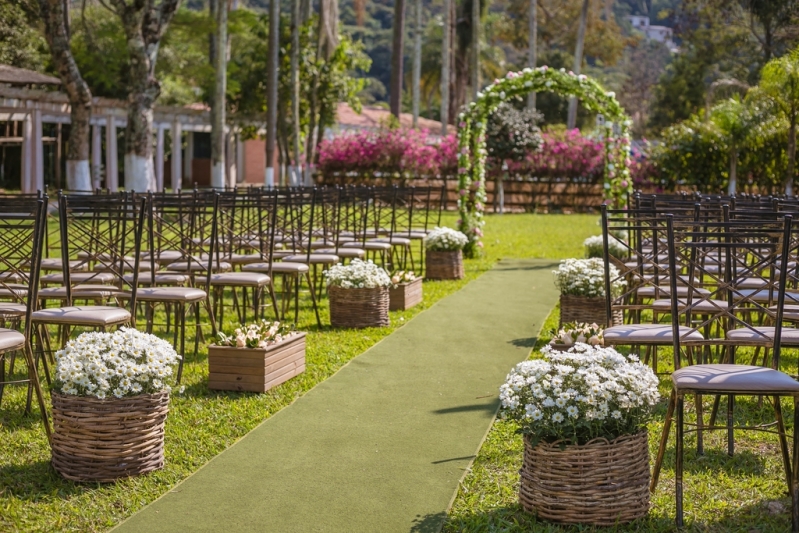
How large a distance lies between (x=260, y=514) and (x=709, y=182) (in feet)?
79.1

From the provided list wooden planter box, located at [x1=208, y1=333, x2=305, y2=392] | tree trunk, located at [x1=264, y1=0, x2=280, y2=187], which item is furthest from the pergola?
wooden planter box, located at [x1=208, y1=333, x2=305, y2=392]

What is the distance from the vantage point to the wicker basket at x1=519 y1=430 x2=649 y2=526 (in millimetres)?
3996

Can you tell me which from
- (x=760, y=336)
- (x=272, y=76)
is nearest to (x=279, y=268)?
(x=760, y=336)

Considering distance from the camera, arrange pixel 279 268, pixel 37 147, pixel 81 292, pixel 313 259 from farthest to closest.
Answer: pixel 37 147 < pixel 313 259 < pixel 279 268 < pixel 81 292

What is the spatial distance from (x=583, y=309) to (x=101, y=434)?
4.81m

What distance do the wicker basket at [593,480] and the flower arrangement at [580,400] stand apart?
5 cm

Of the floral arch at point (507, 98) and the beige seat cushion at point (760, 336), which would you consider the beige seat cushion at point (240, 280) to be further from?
the floral arch at point (507, 98)

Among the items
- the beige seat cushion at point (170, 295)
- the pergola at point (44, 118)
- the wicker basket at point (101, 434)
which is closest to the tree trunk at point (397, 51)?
the pergola at point (44, 118)

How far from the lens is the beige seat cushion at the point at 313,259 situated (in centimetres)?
945

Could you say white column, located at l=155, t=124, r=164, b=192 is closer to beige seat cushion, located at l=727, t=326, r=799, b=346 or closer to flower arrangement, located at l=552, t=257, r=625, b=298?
flower arrangement, located at l=552, t=257, r=625, b=298

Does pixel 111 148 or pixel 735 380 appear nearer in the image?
pixel 735 380

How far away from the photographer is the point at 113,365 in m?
4.69

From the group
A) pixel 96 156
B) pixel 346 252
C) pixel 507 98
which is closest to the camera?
pixel 346 252

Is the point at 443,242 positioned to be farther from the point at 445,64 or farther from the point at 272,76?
the point at 445,64
